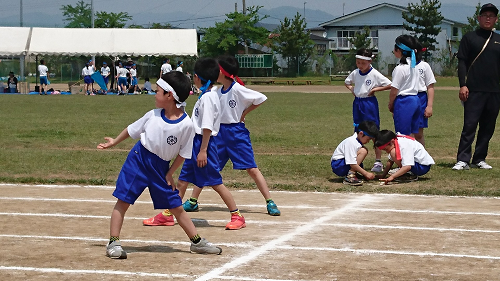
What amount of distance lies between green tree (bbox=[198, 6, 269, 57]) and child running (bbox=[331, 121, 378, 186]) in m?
66.1

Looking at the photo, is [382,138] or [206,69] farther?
[382,138]

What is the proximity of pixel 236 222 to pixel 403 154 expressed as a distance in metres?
3.82

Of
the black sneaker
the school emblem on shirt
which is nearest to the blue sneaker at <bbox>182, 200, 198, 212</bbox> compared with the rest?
the school emblem on shirt

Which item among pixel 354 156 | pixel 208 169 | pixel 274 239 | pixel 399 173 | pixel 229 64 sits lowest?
pixel 274 239

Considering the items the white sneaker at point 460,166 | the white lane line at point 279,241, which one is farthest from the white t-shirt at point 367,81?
the white lane line at point 279,241

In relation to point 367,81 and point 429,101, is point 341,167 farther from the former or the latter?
point 429,101

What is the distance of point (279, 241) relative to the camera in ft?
22.2

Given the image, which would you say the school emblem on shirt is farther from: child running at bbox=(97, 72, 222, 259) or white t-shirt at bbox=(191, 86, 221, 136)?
white t-shirt at bbox=(191, 86, 221, 136)

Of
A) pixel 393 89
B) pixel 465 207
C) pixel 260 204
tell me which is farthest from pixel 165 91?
pixel 393 89

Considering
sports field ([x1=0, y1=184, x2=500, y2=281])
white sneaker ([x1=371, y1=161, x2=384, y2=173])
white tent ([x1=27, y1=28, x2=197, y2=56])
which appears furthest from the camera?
white tent ([x1=27, y1=28, x2=197, y2=56])

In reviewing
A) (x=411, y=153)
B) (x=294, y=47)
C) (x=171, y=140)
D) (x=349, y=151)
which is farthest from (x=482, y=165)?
(x=294, y=47)

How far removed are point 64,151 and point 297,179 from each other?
5.20m

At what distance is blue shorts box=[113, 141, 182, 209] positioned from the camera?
6.23 meters

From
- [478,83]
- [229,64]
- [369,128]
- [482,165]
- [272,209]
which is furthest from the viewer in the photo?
[482,165]
